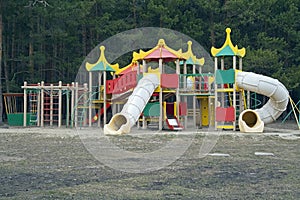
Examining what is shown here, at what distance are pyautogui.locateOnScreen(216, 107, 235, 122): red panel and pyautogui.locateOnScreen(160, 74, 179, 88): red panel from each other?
241 centimetres

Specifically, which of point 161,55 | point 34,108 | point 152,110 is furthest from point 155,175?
point 34,108

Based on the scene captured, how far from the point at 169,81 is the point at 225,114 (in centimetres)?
302

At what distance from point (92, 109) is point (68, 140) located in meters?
11.3

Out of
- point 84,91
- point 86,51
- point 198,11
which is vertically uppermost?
point 198,11

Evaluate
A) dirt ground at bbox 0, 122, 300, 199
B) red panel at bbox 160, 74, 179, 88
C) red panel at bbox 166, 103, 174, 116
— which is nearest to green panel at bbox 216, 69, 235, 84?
red panel at bbox 160, 74, 179, 88

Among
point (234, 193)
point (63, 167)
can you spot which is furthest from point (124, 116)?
point (234, 193)

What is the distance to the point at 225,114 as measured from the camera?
2222 centimetres

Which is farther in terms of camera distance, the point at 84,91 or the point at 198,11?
the point at 198,11

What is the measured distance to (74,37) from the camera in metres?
36.8

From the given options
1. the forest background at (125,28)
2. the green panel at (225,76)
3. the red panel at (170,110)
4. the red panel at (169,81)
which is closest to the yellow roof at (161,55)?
the red panel at (169,81)

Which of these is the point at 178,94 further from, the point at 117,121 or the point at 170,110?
the point at 117,121

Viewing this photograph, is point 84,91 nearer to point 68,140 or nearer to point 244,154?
point 68,140

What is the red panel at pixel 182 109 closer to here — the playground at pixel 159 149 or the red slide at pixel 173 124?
the playground at pixel 159 149

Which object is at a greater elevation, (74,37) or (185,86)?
(74,37)
